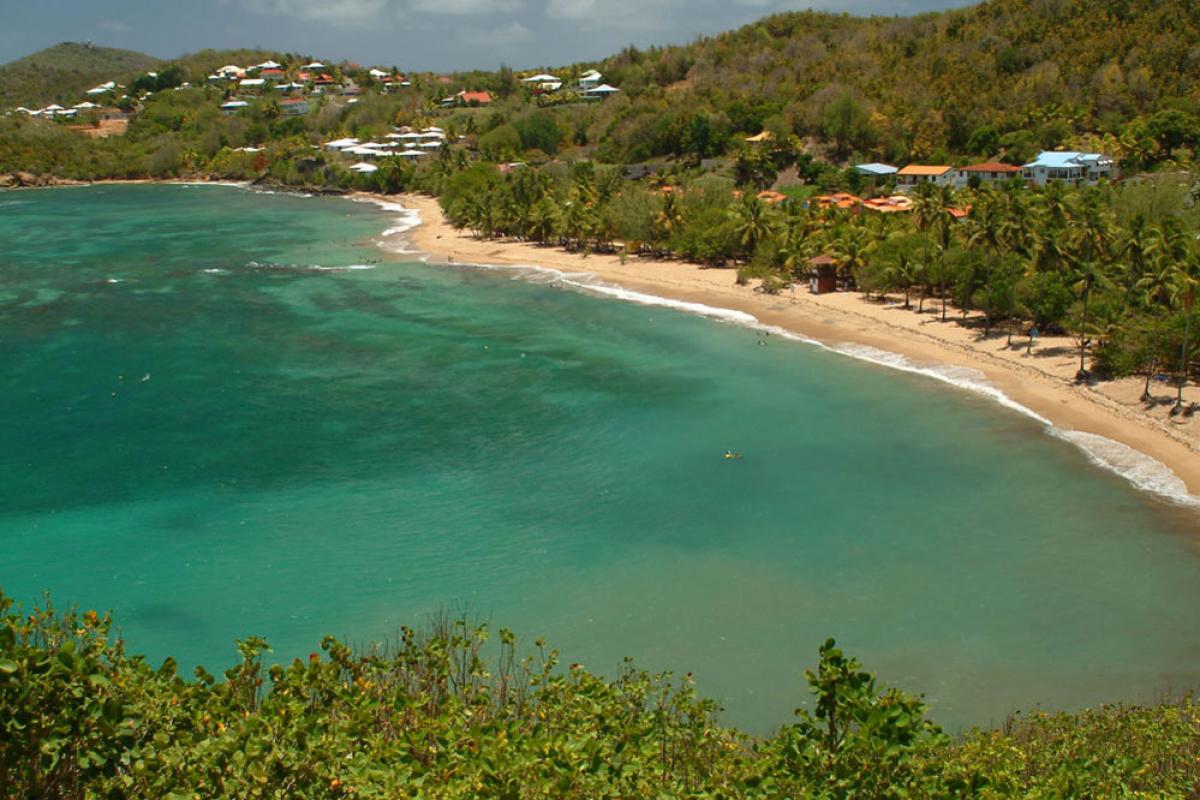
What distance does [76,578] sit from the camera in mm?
29891

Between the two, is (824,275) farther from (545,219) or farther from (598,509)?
(598,509)

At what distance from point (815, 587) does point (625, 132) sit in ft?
325

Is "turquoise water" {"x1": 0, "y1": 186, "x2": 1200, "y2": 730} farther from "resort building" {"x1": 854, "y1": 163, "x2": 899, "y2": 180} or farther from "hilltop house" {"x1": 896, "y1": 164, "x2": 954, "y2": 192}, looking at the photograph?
"resort building" {"x1": 854, "y1": 163, "x2": 899, "y2": 180}

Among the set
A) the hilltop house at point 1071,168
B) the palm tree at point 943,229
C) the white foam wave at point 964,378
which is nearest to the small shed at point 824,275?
the white foam wave at point 964,378

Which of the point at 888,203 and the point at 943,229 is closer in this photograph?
the point at 943,229

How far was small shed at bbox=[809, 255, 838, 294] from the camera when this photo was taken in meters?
60.4

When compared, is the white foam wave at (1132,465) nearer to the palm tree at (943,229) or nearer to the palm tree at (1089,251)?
the palm tree at (1089,251)

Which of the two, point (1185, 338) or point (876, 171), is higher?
point (876, 171)

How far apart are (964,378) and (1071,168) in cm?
4624

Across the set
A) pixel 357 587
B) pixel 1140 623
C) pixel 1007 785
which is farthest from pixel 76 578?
pixel 1140 623

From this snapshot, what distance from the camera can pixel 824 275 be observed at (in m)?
60.6

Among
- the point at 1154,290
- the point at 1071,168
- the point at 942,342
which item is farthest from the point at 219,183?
the point at 1154,290

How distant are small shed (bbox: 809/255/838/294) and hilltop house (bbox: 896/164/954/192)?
33.2 meters

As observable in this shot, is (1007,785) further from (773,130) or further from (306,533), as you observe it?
(773,130)
